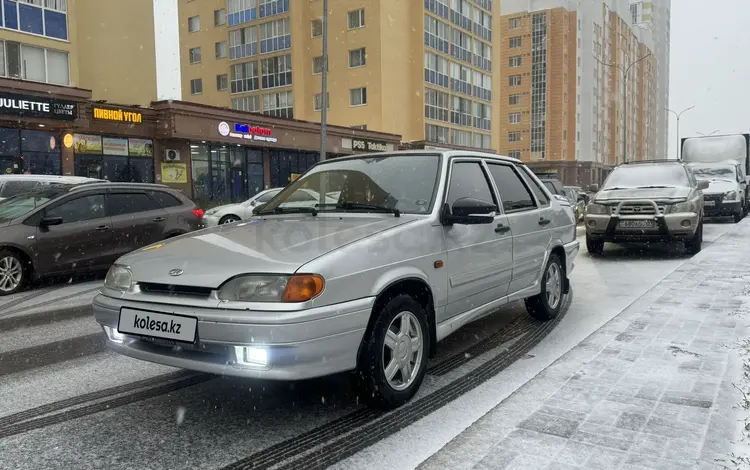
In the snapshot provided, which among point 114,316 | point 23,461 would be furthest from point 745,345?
point 23,461

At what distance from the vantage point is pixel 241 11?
4572 centimetres

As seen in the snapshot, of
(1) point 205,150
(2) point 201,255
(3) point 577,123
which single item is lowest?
(2) point 201,255

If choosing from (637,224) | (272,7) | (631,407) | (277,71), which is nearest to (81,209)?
(631,407)

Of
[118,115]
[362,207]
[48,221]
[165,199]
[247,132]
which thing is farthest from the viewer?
[247,132]

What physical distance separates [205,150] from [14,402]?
28.0 meters

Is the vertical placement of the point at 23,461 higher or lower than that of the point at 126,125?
lower

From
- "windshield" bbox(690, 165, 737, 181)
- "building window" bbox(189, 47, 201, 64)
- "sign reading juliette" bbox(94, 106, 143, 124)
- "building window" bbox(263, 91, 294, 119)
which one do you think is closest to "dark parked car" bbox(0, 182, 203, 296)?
"windshield" bbox(690, 165, 737, 181)

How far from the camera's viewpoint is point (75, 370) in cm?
450

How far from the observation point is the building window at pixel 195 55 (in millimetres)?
49031

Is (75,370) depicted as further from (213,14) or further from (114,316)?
(213,14)

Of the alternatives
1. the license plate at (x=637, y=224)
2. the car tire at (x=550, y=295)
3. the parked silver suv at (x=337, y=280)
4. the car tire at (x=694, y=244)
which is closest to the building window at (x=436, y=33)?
the car tire at (x=694, y=244)

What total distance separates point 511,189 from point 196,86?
48.4 m

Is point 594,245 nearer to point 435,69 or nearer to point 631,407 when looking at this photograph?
point 631,407

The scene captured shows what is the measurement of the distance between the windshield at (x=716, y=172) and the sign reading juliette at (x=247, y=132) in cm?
2079
